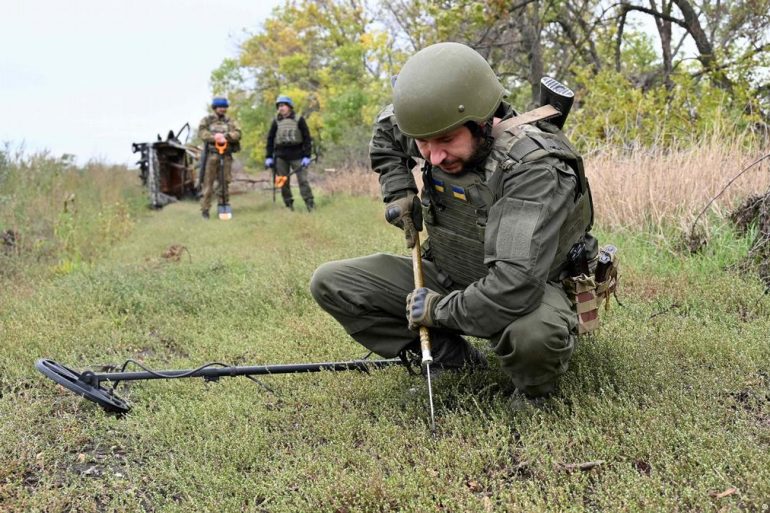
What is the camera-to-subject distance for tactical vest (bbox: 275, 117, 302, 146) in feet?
42.3

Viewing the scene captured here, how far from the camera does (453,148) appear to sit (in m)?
2.96

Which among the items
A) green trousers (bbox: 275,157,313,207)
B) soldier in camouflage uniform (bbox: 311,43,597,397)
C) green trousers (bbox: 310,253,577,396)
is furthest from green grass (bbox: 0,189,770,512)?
green trousers (bbox: 275,157,313,207)

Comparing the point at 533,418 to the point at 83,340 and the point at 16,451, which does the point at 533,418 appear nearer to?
the point at 16,451

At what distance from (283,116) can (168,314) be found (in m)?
8.28

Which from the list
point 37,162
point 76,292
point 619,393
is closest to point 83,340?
point 76,292

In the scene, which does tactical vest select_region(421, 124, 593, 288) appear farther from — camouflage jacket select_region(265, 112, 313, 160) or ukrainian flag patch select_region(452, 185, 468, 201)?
camouflage jacket select_region(265, 112, 313, 160)

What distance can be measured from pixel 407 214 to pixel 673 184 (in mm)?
3806

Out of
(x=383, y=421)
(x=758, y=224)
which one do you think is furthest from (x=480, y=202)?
(x=758, y=224)

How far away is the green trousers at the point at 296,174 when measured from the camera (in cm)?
1279

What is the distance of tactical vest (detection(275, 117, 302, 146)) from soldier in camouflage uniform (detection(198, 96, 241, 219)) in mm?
986

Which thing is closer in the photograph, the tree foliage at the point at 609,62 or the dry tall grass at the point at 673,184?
the dry tall grass at the point at 673,184

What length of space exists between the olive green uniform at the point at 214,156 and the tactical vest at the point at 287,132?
99 cm

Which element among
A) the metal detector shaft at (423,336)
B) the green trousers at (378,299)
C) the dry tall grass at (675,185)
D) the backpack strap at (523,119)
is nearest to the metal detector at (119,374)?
the green trousers at (378,299)

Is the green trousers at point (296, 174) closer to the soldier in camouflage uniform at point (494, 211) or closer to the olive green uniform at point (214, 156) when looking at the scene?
the olive green uniform at point (214, 156)
